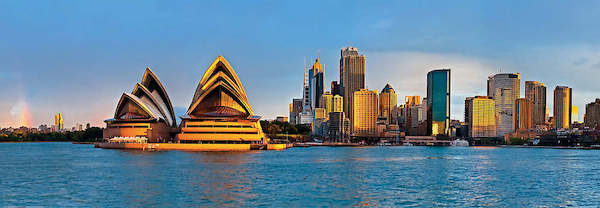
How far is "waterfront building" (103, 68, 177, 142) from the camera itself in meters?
116

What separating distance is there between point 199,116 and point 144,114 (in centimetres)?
1216

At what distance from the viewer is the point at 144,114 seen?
117062 millimetres

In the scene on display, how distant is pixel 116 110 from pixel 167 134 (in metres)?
11.5

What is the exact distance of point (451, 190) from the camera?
40.7 m

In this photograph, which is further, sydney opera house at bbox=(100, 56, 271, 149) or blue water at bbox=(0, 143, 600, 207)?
sydney opera house at bbox=(100, 56, 271, 149)

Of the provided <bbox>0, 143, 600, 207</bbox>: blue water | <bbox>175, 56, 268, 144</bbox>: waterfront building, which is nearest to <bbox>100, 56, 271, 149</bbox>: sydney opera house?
<bbox>175, 56, 268, 144</bbox>: waterfront building

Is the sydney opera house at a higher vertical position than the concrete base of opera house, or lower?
higher

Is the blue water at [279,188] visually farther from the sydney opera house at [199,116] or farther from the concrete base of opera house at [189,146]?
the sydney opera house at [199,116]

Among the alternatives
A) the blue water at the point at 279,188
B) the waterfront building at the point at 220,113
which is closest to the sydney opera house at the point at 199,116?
the waterfront building at the point at 220,113

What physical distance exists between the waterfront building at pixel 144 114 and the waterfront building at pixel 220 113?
671 centimetres

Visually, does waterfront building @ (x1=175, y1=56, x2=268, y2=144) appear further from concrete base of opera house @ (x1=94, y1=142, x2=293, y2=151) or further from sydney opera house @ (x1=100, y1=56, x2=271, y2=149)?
concrete base of opera house @ (x1=94, y1=142, x2=293, y2=151)

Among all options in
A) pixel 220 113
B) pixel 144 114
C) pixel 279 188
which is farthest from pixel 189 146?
pixel 279 188

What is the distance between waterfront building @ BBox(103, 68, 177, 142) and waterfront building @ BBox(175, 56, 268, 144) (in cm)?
671

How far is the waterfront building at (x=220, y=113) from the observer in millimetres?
111238
